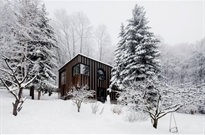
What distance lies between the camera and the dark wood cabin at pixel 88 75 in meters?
15.3

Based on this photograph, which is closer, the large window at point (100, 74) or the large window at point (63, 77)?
the large window at point (100, 74)

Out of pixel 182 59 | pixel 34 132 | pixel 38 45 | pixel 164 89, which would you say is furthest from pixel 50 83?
pixel 182 59

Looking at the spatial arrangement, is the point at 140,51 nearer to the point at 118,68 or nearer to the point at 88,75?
the point at 118,68

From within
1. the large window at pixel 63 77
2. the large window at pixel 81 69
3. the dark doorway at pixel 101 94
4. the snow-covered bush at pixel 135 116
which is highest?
the large window at pixel 81 69

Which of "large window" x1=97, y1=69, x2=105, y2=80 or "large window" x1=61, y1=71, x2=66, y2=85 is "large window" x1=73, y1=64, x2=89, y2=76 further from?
"large window" x1=61, y1=71, x2=66, y2=85

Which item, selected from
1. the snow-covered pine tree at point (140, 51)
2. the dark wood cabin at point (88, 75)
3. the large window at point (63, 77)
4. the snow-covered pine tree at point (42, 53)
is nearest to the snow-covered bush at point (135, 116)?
the snow-covered pine tree at point (140, 51)

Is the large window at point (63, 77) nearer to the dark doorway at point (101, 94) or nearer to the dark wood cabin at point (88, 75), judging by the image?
the dark wood cabin at point (88, 75)

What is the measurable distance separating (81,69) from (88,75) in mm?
1089

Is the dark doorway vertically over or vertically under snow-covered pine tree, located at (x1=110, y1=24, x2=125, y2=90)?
under

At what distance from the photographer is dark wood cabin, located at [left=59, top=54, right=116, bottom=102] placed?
15281 mm

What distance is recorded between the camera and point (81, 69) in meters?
15.4

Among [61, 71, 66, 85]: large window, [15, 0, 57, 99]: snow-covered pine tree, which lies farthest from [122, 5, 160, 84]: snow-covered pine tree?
[61, 71, 66, 85]: large window

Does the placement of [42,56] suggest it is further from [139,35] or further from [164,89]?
[164,89]

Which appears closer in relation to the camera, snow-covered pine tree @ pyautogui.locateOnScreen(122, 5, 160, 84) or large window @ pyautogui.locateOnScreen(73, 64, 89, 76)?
snow-covered pine tree @ pyautogui.locateOnScreen(122, 5, 160, 84)
